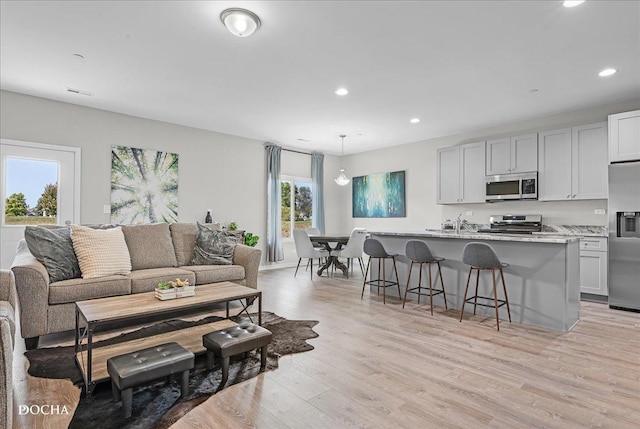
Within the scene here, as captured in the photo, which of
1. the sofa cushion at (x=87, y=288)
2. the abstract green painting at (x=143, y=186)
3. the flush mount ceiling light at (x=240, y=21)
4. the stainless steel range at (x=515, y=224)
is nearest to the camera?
the flush mount ceiling light at (x=240, y=21)

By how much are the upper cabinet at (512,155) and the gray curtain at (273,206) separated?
403 centimetres

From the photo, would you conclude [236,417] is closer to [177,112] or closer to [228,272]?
[228,272]

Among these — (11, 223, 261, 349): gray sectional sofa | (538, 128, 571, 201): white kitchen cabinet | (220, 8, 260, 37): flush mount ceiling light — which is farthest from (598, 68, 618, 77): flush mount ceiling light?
(11, 223, 261, 349): gray sectional sofa

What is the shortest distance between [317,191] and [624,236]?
5569 millimetres

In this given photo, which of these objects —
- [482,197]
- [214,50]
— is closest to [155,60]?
[214,50]

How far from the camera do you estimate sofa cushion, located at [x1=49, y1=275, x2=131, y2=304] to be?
124 inches

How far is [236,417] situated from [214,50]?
3122 millimetres

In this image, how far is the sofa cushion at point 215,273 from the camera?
160 inches

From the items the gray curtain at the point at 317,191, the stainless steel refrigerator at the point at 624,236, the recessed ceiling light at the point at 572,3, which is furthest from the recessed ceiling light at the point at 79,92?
the stainless steel refrigerator at the point at 624,236

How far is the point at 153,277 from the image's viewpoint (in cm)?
371

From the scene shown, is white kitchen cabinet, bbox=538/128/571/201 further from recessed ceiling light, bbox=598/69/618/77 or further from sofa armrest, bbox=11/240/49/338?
sofa armrest, bbox=11/240/49/338

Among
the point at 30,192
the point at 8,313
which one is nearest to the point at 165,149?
the point at 30,192

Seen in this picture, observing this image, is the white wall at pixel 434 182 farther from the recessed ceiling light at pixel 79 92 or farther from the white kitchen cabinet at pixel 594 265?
the recessed ceiling light at pixel 79 92

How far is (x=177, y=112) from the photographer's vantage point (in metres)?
5.34
